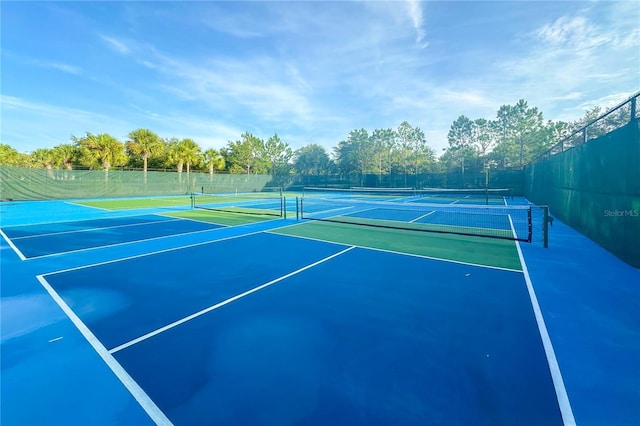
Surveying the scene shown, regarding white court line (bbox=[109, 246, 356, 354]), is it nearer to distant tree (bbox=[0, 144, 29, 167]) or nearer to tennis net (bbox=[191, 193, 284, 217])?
tennis net (bbox=[191, 193, 284, 217])

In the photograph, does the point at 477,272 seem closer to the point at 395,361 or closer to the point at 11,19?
the point at 395,361

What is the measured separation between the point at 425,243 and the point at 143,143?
35844 mm

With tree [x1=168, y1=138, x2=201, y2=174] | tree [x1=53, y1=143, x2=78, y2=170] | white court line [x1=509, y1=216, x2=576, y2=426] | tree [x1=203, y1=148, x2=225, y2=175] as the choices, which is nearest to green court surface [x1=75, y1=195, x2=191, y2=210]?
tree [x1=168, y1=138, x2=201, y2=174]

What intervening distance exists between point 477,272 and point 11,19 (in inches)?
851

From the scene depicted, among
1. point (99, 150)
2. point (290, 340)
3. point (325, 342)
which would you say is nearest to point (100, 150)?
point (99, 150)

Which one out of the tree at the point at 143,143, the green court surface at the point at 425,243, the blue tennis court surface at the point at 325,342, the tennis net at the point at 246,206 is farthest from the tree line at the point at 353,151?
the blue tennis court surface at the point at 325,342

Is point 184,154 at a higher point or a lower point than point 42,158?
lower

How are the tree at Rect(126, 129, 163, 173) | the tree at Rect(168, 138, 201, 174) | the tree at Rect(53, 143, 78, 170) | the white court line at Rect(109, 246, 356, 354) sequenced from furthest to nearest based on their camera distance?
the tree at Rect(168, 138, 201, 174) < the tree at Rect(53, 143, 78, 170) < the tree at Rect(126, 129, 163, 173) < the white court line at Rect(109, 246, 356, 354)

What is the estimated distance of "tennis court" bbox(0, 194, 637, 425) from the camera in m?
2.24

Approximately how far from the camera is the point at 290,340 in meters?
3.19

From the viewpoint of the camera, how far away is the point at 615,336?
3221 millimetres

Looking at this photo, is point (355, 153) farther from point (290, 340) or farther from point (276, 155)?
point (290, 340)

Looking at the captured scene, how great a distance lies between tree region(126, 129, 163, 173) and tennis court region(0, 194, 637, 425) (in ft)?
103

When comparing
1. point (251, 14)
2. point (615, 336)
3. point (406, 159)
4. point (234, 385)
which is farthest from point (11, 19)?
point (406, 159)
